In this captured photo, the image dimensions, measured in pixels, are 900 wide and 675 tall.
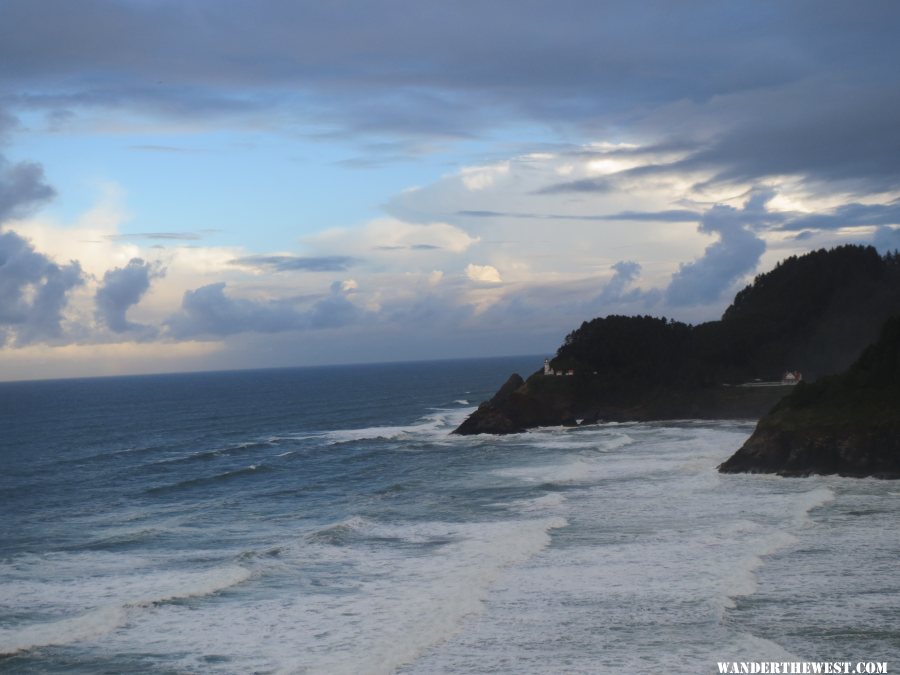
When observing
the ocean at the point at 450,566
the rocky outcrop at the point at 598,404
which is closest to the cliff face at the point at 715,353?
the rocky outcrop at the point at 598,404

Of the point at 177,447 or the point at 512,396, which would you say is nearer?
the point at 177,447

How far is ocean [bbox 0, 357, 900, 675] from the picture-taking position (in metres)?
23.2

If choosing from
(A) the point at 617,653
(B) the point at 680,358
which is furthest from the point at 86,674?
(B) the point at 680,358

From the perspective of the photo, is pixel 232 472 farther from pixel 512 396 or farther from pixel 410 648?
pixel 410 648

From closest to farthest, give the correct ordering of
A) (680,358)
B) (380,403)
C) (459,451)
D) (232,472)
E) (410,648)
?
1. (410,648)
2. (232,472)
3. (459,451)
4. (680,358)
5. (380,403)

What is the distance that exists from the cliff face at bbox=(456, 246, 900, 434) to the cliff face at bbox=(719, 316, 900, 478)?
31031 mm

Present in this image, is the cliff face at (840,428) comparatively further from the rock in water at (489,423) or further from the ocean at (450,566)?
the rock in water at (489,423)

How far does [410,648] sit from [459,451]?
150 feet

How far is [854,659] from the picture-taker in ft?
70.6

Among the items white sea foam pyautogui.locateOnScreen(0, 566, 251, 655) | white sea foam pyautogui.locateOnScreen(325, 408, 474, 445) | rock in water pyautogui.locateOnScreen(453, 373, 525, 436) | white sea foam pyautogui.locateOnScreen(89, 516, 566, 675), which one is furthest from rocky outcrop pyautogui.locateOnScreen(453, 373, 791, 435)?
white sea foam pyautogui.locateOnScreen(0, 566, 251, 655)

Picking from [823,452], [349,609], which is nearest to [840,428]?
[823,452]

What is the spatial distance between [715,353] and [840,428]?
167 feet

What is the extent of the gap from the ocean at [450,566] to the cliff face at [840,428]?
1771 millimetres

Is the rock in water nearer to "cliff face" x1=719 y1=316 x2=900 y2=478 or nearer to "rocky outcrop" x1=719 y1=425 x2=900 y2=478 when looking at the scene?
"cliff face" x1=719 y1=316 x2=900 y2=478
